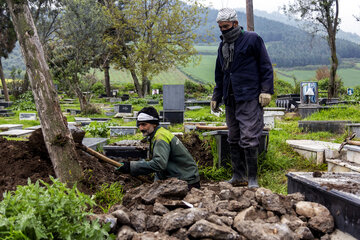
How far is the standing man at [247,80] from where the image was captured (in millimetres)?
3836

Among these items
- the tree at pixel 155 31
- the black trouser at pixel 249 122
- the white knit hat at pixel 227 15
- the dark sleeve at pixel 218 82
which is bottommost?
the black trouser at pixel 249 122

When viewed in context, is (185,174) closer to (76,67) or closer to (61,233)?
(61,233)

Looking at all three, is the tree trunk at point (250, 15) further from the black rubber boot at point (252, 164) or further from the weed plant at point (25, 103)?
the weed plant at point (25, 103)

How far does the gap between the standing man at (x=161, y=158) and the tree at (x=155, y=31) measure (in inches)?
906

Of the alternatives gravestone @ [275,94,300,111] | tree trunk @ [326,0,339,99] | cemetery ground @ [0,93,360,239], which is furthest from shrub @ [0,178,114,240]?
tree trunk @ [326,0,339,99]

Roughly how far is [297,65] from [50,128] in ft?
278

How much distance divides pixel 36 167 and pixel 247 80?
2618mm

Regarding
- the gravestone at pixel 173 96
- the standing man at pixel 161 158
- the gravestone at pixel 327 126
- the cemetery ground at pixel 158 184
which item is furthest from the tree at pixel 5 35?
the standing man at pixel 161 158

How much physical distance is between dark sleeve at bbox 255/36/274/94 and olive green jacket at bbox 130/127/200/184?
1233mm

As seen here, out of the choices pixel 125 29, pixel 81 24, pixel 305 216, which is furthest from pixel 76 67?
pixel 305 216

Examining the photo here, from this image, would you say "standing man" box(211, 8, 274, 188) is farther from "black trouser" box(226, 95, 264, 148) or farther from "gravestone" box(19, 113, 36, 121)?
"gravestone" box(19, 113, 36, 121)

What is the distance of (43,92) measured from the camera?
11.0 feet

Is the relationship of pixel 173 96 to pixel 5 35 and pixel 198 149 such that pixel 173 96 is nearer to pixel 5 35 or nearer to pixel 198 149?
pixel 198 149

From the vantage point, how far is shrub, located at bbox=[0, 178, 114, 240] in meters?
1.78
